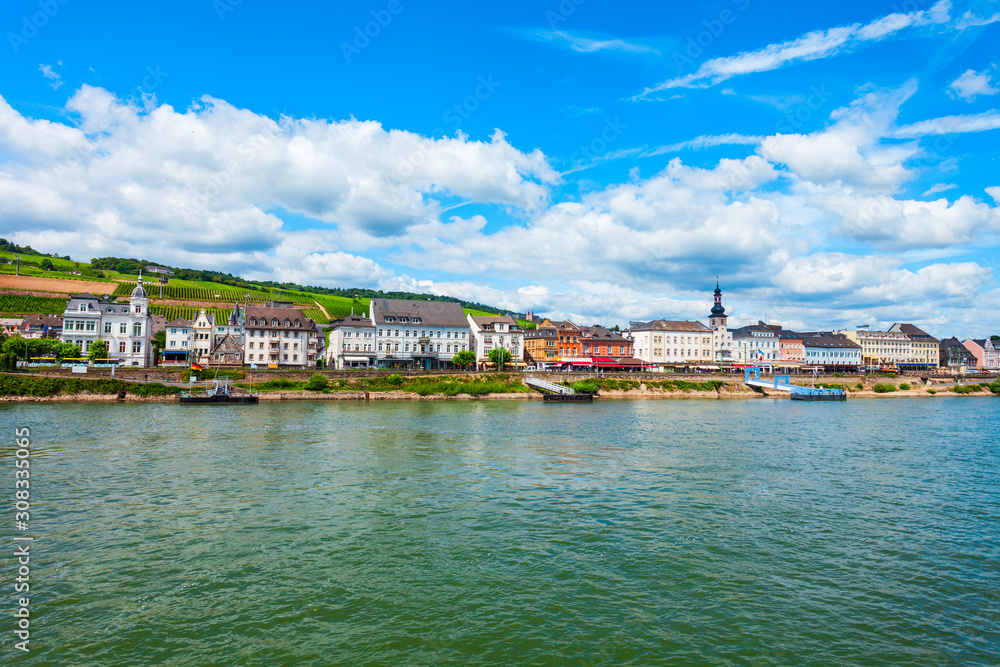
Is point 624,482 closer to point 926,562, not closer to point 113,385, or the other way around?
point 926,562

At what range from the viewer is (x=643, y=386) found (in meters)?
87.0

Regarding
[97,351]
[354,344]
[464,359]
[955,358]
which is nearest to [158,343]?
[97,351]

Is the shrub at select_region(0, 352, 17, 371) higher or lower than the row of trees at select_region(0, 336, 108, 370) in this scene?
lower

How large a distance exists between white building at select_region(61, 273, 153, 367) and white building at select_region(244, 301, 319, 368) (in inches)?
571

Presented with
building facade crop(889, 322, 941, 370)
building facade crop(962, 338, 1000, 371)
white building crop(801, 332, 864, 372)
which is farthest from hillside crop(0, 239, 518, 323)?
building facade crop(962, 338, 1000, 371)

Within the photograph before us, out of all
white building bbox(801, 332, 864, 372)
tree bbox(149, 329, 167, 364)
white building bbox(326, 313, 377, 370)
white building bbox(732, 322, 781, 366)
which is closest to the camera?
tree bbox(149, 329, 167, 364)

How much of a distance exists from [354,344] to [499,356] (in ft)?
80.3

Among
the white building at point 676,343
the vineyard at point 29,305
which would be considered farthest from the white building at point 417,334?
the vineyard at point 29,305

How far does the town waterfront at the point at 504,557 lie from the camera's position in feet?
33.9

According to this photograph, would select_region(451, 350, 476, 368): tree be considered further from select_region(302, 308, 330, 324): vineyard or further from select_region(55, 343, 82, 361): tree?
select_region(55, 343, 82, 361): tree

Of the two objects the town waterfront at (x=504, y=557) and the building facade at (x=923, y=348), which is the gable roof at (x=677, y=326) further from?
the town waterfront at (x=504, y=557)

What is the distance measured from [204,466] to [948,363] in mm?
179176

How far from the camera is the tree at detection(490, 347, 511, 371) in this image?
9375 cm

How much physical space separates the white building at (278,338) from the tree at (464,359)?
Result: 2314cm
